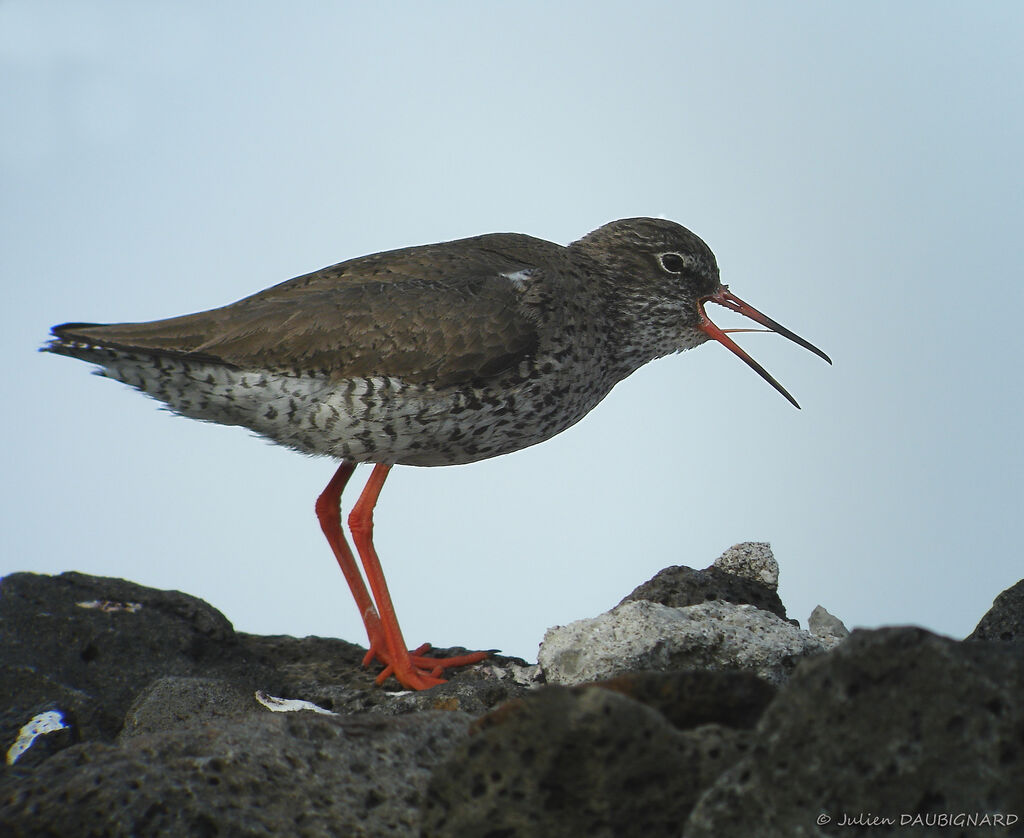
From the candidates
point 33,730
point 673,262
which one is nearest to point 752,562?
point 673,262

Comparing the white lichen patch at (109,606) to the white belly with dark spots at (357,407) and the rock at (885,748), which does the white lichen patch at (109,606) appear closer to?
the white belly with dark spots at (357,407)

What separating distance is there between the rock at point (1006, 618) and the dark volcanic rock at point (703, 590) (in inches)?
63.6

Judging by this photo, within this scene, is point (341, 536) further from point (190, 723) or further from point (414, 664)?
point (190, 723)

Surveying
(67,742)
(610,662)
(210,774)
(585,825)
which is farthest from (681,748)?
(67,742)

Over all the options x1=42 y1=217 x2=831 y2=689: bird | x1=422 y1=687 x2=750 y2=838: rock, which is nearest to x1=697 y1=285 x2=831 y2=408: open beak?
x1=42 y1=217 x2=831 y2=689: bird

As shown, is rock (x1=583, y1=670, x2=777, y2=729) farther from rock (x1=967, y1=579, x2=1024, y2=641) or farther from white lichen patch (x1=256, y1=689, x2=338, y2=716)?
white lichen patch (x1=256, y1=689, x2=338, y2=716)

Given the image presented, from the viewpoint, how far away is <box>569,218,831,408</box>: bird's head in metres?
8.92

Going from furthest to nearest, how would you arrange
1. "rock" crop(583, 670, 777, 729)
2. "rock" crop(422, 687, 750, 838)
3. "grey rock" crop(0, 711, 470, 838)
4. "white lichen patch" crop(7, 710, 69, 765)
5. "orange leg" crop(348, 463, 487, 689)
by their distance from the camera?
1. "orange leg" crop(348, 463, 487, 689)
2. "white lichen patch" crop(7, 710, 69, 765)
3. "rock" crop(583, 670, 777, 729)
4. "grey rock" crop(0, 711, 470, 838)
5. "rock" crop(422, 687, 750, 838)

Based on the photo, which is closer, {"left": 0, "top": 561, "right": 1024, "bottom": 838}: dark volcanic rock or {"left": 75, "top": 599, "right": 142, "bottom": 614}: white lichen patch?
{"left": 0, "top": 561, "right": 1024, "bottom": 838}: dark volcanic rock

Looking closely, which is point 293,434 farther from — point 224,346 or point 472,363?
point 472,363

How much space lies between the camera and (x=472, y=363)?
303 inches

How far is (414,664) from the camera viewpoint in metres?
8.26

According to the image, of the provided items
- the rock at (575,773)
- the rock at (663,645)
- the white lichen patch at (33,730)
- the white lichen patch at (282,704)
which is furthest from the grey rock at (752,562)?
the white lichen patch at (33,730)

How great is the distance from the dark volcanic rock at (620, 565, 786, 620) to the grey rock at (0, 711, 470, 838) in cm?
338
